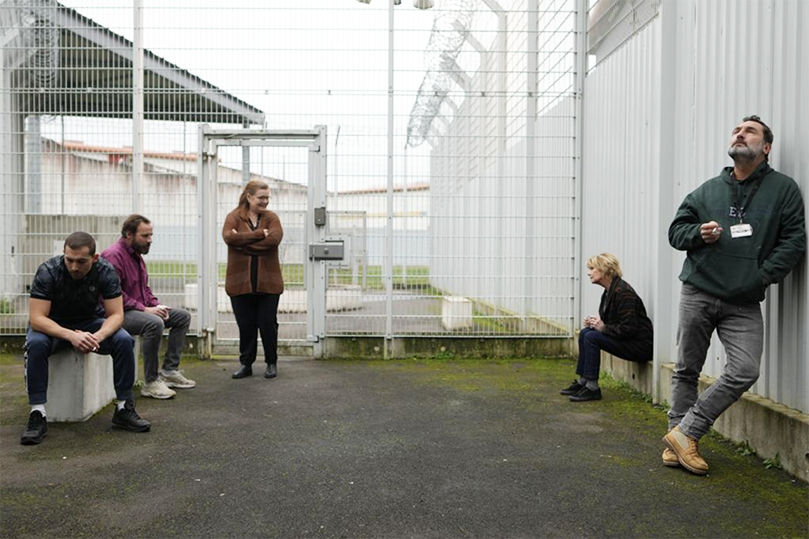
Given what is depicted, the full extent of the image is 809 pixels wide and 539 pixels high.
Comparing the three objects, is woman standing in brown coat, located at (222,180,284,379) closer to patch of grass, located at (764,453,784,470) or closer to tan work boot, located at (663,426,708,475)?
tan work boot, located at (663,426,708,475)

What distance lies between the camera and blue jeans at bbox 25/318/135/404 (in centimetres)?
446

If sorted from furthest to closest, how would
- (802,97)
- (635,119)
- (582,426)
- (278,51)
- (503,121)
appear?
(503,121)
(278,51)
(635,119)
(582,426)
(802,97)

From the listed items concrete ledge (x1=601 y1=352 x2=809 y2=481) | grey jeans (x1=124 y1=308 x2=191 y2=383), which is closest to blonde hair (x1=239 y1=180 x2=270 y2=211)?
grey jeans (x1=124 y1=308 x2=191 y2=383)

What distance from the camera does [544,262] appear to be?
760 centimetres

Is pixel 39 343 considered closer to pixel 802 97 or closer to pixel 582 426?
pixel 582 426

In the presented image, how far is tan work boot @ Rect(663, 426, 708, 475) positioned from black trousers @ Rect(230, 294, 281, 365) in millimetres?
3756

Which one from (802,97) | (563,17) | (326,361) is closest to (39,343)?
(326,361)

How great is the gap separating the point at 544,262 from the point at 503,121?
5.28ft

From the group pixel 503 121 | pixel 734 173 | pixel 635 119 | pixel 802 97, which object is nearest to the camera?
pixel 802 97

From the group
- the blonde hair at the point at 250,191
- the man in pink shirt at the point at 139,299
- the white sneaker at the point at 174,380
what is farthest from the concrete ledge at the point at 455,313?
the man in pink shirt at the point at 139,299

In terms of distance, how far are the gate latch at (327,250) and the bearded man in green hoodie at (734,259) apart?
3.92 m

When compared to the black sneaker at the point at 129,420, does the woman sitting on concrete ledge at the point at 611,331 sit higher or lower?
higher

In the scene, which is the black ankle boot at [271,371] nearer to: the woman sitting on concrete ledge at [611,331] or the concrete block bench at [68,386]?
the concrete block bench at [68,386]

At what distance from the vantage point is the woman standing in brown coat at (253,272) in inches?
251
